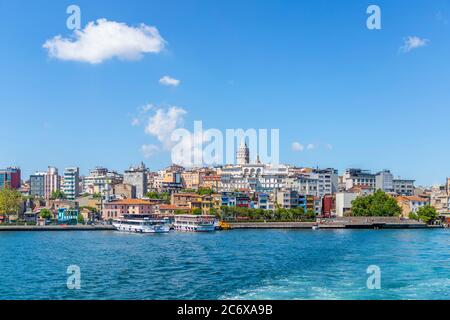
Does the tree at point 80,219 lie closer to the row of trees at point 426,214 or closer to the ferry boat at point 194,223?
the ferry boat at point 194,223

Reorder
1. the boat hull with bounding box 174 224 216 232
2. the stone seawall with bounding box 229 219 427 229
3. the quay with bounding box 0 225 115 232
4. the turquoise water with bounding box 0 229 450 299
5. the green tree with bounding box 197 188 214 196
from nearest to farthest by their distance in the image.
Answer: the turquoise water with bounding box 0 229 450 299 < the boat hull with bounding box 174 224 216 232 < the quay with bounding box 0 225 115 232 < the stone seawall with bounding box 229 219 427 229 < the green tree with bounding box 197 188 214 196

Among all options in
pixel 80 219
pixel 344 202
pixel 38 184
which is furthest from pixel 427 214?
pixel 38 184

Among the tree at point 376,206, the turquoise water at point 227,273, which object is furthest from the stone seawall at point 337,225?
the turquoise water at point 227,273

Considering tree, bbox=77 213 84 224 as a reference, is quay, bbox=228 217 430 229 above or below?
below

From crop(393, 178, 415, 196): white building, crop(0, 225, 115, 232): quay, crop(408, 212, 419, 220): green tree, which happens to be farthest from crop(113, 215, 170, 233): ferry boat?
crop(393, 178, 415, 196): white building

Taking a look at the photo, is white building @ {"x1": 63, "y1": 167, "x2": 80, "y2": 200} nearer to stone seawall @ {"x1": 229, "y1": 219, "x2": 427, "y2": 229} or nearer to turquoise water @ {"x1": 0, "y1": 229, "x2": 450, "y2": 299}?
stone seawall @ {"x1": 229, "y1": 219, "x2": 427, "y2": 229}

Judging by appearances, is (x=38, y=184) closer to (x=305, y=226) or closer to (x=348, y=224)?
(x=305, y=226)

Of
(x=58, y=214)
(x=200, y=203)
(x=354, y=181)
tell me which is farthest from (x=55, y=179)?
(x=354, y=181)
